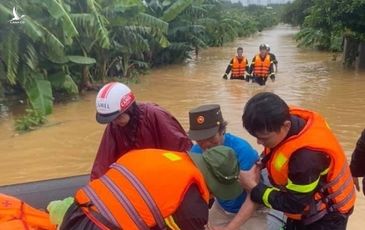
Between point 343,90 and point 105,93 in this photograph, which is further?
point 343,90

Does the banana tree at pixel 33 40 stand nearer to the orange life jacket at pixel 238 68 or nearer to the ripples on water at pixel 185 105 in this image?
the ripples on water at pixel 185 105

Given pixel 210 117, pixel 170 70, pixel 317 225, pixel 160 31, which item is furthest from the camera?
pixel 170 70

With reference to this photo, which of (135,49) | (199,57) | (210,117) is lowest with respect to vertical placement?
(199,57)

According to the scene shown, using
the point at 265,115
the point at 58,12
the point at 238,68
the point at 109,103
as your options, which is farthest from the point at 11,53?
the point at 265,115

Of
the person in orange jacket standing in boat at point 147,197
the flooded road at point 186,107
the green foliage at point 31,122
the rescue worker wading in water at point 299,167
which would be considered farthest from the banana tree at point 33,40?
the person in orange jacket standing in boat at point 147,197

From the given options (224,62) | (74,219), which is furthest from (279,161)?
(224,62)

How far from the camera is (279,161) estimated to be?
2055 mm

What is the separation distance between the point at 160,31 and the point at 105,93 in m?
11.0

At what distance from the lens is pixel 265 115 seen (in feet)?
6.37

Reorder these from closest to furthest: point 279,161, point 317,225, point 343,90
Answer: point 279,161
point 317,225
point 343,90

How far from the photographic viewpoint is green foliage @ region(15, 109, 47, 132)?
8531 mm

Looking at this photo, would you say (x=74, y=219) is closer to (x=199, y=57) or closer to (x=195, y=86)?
(x=195, y=86)

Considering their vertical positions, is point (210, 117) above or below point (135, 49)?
above

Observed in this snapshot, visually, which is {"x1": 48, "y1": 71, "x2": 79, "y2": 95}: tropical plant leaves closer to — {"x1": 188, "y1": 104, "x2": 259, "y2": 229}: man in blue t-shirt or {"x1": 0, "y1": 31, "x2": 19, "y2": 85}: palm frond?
{"x1": 0, "y1": 31, "x2": 19, "y2": 85}: palm frond
